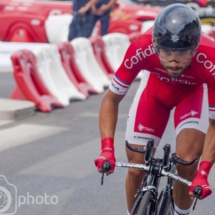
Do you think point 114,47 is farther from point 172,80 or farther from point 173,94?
point 172,80

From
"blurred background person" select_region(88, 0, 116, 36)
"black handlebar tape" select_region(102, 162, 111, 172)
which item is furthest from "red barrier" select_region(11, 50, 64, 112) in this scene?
"black handlebar tape" select_region(102, 162, 111, 172)

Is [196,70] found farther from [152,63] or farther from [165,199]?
[165,199]

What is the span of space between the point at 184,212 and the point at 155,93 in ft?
2.87

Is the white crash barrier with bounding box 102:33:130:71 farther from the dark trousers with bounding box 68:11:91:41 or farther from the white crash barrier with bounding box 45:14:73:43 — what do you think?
the white crash barrier with bounding box 45:14:73:43

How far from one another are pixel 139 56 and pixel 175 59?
18.6 inches

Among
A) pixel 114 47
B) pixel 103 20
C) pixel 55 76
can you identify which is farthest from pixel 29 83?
pixel 103 20

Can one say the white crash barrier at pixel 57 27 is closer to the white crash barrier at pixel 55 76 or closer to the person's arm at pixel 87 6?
the person's arm at pixel 87 6

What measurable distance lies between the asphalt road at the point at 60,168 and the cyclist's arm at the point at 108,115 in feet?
5.71

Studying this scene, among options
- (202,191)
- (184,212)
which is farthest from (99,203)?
(202,191)

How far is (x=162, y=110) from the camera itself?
5047 mm

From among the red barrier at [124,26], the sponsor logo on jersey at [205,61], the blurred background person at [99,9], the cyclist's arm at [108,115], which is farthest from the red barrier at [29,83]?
the red barrier at [124,26]

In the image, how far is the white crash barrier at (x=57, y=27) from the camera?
20719 mm

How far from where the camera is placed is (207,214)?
6.17 metres

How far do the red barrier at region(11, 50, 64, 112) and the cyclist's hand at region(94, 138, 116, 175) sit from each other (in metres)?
6.38
